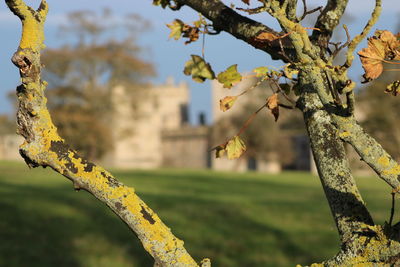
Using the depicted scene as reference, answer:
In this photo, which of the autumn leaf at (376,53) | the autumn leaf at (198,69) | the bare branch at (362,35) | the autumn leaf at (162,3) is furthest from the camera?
the autumn leaf at (162,3)

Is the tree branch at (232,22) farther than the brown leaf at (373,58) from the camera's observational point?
Yes

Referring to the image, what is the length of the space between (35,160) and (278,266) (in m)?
9.57

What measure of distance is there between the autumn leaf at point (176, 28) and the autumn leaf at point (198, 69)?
1.59 feet

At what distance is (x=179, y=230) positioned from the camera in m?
14.9

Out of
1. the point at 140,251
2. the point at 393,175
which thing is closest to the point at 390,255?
the point at 393,175

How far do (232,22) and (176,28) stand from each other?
37cm

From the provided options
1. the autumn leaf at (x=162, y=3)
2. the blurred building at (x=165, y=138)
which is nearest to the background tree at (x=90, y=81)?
the blurred building at (x=165, y=138)

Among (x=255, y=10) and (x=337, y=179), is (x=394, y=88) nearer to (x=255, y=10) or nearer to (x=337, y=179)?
(x=337, y=179)

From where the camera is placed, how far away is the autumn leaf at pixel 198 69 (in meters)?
3.47

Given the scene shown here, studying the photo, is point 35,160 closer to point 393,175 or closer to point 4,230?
point 393,175

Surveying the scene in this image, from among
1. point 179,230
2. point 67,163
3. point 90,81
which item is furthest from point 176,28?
point 90,81

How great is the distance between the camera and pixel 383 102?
4391cm

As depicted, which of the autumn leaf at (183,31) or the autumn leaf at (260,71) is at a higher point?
the autumn leaf at (183,31)

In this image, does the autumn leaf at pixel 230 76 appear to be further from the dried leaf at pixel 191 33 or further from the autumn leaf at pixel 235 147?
the dried leaf at pixel 191 33
